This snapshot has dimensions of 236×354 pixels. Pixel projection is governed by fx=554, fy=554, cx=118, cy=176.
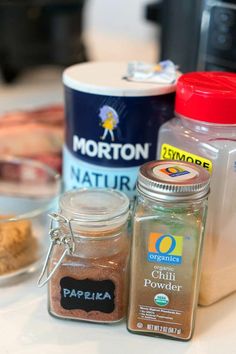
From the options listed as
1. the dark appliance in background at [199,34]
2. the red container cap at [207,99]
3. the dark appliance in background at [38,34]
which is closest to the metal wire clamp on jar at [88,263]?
the red container cap at [207,99]

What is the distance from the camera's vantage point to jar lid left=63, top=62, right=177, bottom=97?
1.75ft

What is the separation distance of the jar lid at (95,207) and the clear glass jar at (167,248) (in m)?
0.03

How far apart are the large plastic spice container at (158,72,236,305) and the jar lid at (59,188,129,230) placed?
0.21 feet

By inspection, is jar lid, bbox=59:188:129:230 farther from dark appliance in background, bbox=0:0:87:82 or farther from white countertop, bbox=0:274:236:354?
dark appliance in background, bbox=0:0:87:82

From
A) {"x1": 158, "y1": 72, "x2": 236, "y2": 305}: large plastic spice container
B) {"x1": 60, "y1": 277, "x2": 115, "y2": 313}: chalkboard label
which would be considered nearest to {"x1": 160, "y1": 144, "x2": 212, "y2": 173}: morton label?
{"x1": 158, "y1": 72, "x2": 236, "y2": 305}: large plastic spice container

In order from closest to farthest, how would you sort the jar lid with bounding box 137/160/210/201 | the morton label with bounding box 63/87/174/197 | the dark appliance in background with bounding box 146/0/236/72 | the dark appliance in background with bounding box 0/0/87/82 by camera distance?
the jar lid with bounding box 137/160/210/201 < the morton label with bounding box 63/87/174/197 < the dark appliance in background with bounding box 146/0/236/72 < the dark appliance in background with bounding box 0/0/87/82

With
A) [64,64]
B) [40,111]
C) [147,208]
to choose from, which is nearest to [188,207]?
[147,208]

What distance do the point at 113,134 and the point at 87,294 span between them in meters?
0.16

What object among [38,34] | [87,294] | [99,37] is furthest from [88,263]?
[99,37]

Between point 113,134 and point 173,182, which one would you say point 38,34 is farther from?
point 173,182

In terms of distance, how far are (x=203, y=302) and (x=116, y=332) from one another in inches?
3.7

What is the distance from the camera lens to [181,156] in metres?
0.51

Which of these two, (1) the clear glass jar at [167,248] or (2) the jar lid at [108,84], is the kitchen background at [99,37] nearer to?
(2) the jar lid at [108,84]

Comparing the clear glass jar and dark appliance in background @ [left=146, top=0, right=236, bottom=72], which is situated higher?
dark appliance in background @ [left=146, top=0, right=236, bottom=72]
